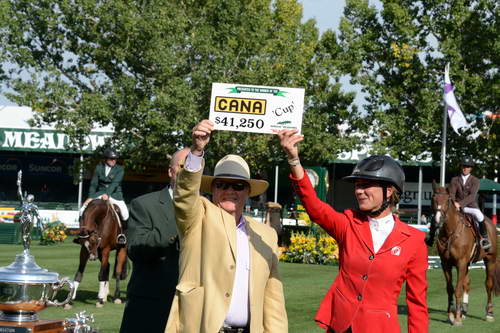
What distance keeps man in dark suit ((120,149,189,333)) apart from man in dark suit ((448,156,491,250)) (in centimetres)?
1113

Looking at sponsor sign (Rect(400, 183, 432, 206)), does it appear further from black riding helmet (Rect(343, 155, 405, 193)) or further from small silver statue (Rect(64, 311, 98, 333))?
small silver statue (Rect(64, 311, 98, 333))

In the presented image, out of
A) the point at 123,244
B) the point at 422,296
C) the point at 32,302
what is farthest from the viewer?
the point at 123,244

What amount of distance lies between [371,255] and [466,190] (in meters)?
11.7

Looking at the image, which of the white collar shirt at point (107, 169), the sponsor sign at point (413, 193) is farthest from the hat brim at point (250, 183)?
the sponsor sign at point (413, 193)

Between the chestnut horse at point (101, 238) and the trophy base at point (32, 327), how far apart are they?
1033 cm

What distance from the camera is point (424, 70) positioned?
39812 mm

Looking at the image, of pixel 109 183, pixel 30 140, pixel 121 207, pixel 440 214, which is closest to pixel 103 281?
pixel 121 207

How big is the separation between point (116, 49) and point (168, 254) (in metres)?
34.2

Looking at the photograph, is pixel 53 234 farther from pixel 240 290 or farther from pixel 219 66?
pixel 240 290

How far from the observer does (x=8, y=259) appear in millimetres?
24203

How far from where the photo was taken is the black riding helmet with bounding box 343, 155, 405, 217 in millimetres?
5927

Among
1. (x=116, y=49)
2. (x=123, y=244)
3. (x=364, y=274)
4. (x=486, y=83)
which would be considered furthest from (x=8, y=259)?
(x=486, y=83)

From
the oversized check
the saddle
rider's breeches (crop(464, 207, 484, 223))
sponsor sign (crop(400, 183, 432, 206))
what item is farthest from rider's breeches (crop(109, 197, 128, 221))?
sponsor sign (crop(400, 183, 432, 206))

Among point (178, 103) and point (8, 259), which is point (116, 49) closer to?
point (178, 103)
